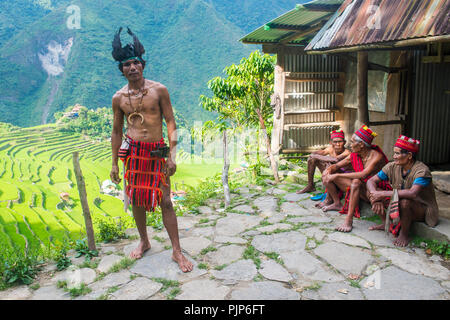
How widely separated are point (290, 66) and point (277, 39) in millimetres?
652

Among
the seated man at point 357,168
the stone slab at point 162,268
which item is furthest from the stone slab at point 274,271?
the seated man at point 357,168

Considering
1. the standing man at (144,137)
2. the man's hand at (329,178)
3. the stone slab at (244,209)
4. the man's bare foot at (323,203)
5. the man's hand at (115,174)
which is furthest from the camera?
the stone slab at (244,209)

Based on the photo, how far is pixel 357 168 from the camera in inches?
170

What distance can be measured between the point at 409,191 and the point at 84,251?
3.39 meters

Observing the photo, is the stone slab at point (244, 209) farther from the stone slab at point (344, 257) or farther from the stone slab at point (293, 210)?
the stone slab at point (344, 257)

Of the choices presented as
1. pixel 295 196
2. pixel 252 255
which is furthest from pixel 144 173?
pixel 295 196

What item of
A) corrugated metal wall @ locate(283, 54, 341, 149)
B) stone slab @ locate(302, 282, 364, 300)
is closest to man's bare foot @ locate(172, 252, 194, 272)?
stone slab @ locate(302, 282, 364, 300)

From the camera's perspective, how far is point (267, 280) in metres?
2.96

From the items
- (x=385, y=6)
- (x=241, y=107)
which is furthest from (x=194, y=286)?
(x=241, y=107)

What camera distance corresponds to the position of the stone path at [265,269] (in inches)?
109

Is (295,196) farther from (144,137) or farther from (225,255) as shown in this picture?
(144,137)

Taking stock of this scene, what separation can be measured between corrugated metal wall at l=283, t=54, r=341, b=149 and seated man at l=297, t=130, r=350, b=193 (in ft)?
7.69

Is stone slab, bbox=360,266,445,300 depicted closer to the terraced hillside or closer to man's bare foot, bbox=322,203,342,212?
man's bare foot, bbox=322,203,342,212

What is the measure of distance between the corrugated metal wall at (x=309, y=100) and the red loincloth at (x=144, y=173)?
4919 mm
